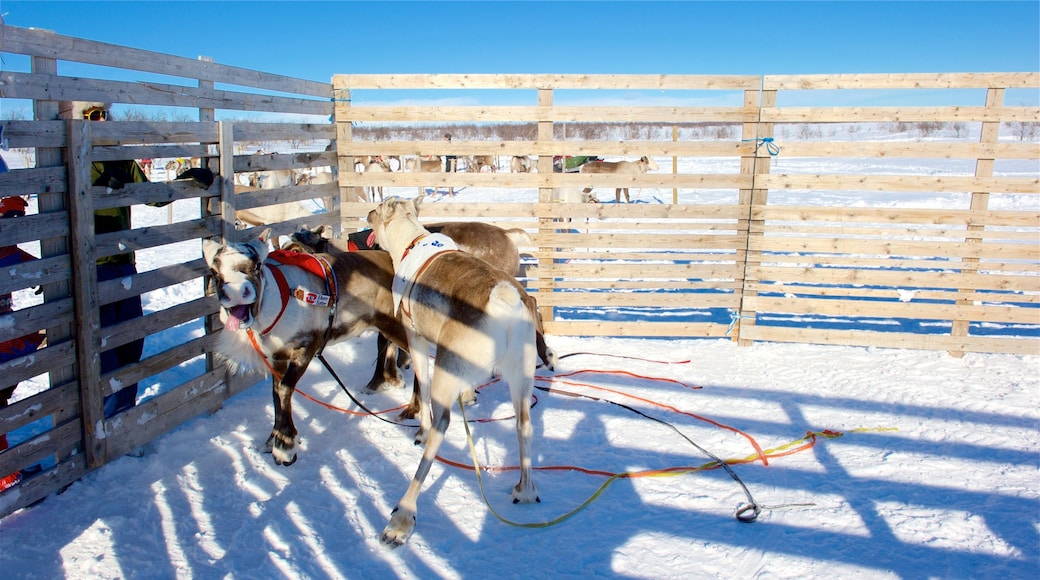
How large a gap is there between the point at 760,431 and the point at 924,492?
1247 millimetres

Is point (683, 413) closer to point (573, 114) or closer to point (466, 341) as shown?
point (466, 341)

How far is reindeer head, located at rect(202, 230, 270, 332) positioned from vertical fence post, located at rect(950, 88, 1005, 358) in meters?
7.26

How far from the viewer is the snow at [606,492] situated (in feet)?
11.9

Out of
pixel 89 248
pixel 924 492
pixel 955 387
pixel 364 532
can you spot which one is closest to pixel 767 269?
pixel 955 387

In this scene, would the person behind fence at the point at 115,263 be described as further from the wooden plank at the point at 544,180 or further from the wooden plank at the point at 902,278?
the wooden plank at the point at 902,278

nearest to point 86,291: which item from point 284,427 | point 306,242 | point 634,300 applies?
point 284,427

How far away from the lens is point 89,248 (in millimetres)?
4273

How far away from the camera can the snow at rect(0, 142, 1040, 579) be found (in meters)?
3.63

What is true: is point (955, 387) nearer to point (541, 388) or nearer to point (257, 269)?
point (541, 388)

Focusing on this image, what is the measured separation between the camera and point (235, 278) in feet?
13.8

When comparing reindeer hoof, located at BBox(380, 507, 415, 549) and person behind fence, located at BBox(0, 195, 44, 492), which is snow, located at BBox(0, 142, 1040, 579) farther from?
person behind fence, located at BBox(0, 195, 44, 492)

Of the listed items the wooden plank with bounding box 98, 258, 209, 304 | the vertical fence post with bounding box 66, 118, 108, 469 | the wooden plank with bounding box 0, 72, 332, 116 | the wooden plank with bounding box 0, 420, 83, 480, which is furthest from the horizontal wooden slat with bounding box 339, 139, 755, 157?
the wooden plank with bounding box 0, 420, 83, 480

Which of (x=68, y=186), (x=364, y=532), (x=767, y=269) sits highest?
(x=68, y=186)

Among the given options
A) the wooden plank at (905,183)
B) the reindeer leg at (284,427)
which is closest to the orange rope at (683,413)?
the reindeer leg at (284,427)
